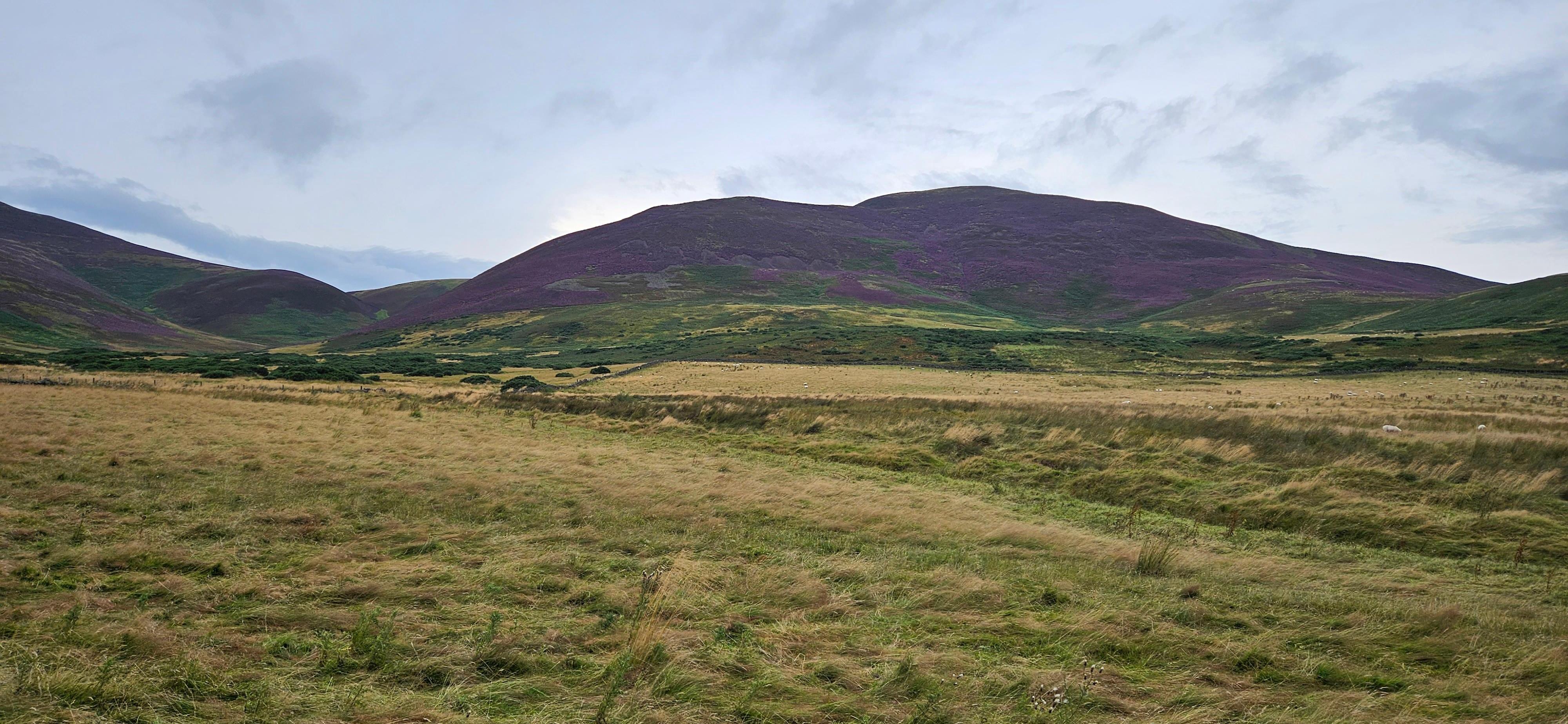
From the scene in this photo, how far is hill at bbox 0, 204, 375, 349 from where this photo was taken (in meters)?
91.4

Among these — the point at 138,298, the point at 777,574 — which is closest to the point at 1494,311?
the point at 777,574

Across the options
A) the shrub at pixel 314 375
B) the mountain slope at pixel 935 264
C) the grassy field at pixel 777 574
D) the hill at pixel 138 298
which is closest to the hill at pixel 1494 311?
the mountain slope at pixel 935 264

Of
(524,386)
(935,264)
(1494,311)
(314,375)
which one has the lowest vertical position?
(524,386)

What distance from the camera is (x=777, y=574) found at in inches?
324

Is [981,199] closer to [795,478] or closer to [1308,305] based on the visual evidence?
[1308,305]

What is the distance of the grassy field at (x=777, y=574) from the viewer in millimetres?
5188

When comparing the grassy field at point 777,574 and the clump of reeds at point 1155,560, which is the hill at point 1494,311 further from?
the clump of reeds at point 1155,560

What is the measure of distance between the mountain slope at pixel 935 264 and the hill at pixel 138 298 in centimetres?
3038

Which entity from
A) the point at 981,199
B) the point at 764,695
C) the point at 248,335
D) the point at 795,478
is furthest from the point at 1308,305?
the point at 248,335

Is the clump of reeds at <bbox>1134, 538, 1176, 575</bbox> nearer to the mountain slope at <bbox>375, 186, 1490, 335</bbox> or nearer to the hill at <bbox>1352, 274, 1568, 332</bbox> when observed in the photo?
the hill at <bbox>1352, 274, 1568, 332</bbox>

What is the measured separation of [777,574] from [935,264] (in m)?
143

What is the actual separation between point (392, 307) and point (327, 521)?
205 m

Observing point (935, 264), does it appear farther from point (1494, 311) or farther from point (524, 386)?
point (524, 386)

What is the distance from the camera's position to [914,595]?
7.57 metres
